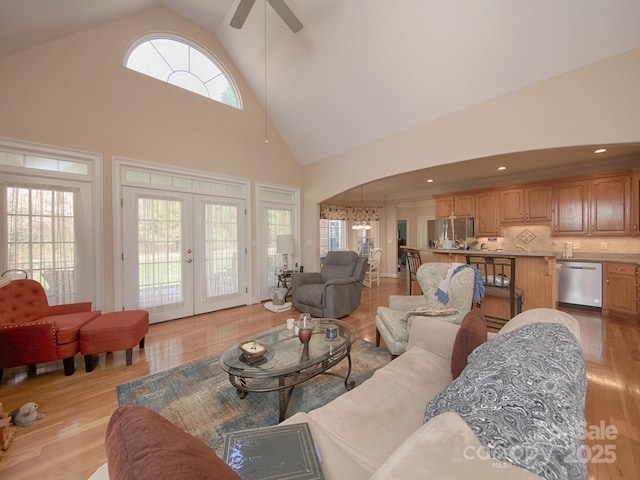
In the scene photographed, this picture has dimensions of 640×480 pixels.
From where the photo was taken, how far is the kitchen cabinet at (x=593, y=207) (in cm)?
389

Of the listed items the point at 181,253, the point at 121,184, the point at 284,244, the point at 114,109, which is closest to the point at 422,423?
the point at 181,253

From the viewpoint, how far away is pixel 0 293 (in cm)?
228

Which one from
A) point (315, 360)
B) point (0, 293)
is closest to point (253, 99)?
point (0, 293)

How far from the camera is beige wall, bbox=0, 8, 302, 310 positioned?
2768mm

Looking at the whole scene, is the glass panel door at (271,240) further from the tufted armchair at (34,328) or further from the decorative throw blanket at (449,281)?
the decorative throw blanket at (449,281)

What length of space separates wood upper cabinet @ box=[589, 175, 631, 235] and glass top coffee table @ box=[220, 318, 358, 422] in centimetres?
487

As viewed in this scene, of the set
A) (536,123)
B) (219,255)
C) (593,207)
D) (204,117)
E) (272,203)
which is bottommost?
(219,255)

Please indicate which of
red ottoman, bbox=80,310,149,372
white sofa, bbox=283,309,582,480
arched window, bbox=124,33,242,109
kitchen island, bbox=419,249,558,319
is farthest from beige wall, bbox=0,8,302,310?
kitchen island, bbox=419,249,558,319

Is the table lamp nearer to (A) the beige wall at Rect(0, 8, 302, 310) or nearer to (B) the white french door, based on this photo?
(B) the white french door

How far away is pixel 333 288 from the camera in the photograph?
11.9ft

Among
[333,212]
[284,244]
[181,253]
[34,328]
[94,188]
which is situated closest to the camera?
[34,328]

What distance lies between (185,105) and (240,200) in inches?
65.5

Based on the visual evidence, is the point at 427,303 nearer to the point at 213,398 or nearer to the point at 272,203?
the point at 213,398

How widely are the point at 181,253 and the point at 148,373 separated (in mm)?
2006
